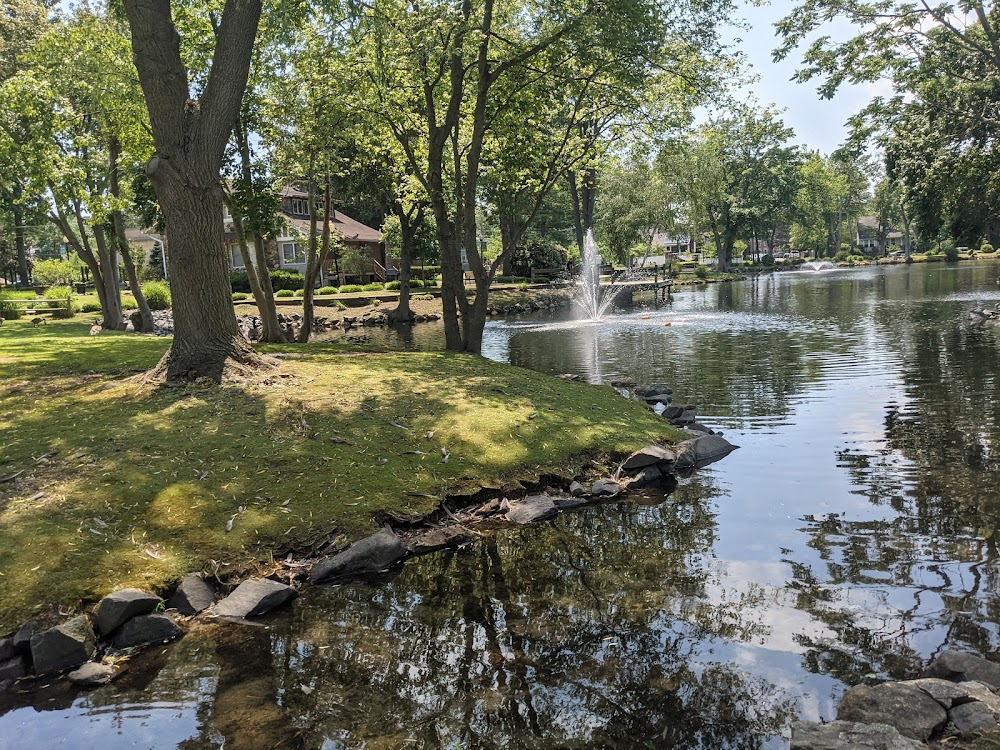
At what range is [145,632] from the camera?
5.38 metres

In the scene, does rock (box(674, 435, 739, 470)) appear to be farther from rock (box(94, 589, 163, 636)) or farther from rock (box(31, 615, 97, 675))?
rock (box(31, 615, 97, 675))

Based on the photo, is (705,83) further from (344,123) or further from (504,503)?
(504,503)

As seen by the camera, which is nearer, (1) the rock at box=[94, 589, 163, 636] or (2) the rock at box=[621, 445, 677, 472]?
(1) the rock at box=[94, 589, 163, 636]

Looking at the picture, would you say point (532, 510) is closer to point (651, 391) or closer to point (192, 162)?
point (192, 162)

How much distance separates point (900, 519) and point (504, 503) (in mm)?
4244

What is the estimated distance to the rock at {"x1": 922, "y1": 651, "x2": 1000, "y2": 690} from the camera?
4.42 meters

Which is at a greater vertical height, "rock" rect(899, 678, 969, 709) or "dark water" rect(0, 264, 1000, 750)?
"rock" rect(899, 678, 969, 709)

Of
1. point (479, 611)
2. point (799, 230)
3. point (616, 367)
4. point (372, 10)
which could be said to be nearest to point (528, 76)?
point (372, 10)

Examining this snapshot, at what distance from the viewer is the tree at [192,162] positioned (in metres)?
9.64

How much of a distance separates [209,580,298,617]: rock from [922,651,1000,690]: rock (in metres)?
4.83

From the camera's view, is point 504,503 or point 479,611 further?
point 504,503

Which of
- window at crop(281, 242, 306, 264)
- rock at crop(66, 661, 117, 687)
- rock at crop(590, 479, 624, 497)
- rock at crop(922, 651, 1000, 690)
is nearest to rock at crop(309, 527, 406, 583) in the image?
rock at crop(66, 661, 117, 687)

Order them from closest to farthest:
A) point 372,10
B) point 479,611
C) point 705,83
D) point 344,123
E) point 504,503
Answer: point 479,611, point 504,503, point 372,10, point 705,83, point 344,123

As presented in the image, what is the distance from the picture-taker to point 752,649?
5059mm
